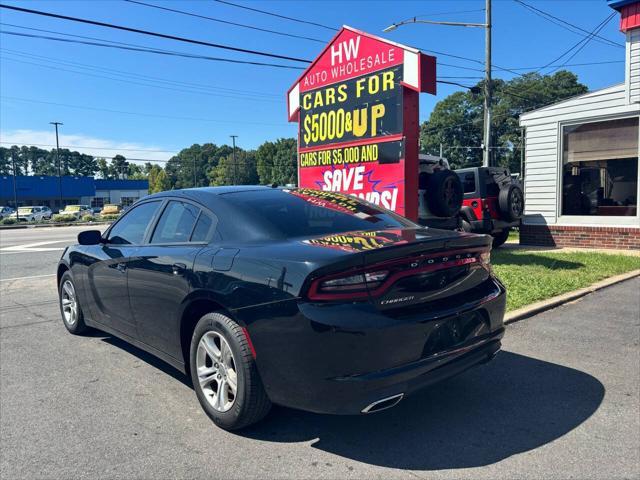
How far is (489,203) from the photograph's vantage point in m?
11.9

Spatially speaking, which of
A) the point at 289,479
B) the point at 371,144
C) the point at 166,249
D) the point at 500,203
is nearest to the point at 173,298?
the point at 166,249

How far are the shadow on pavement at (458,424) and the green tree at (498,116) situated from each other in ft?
189

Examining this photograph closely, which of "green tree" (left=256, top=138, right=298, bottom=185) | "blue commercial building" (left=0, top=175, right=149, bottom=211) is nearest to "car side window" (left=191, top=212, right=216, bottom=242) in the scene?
"blue commercial building" (left=0, top=175, right=149, bottom=211)

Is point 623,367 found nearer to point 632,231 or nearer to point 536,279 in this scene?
point 536,279

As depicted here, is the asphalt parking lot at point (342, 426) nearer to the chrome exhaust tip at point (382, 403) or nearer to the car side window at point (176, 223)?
the chrome exhaust tip at point (382, 403)

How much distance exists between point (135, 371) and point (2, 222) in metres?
45.0

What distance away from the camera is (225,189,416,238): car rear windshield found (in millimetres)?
3406

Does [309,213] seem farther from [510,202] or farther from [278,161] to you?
[278,161]

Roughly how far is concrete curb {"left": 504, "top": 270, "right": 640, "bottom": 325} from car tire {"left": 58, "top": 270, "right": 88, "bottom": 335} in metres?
4.57

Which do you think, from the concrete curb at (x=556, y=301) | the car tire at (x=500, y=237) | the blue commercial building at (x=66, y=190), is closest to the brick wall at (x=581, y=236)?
the car tire at (x=500, y=237)

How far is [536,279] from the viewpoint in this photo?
24.6ft

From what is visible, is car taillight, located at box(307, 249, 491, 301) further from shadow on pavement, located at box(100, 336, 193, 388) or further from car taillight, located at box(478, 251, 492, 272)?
shadow on pavement, located at box(100, 336, 193, 388)

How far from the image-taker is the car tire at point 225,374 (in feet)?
9.61

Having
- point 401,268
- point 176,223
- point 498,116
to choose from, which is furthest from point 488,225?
point 498,116
